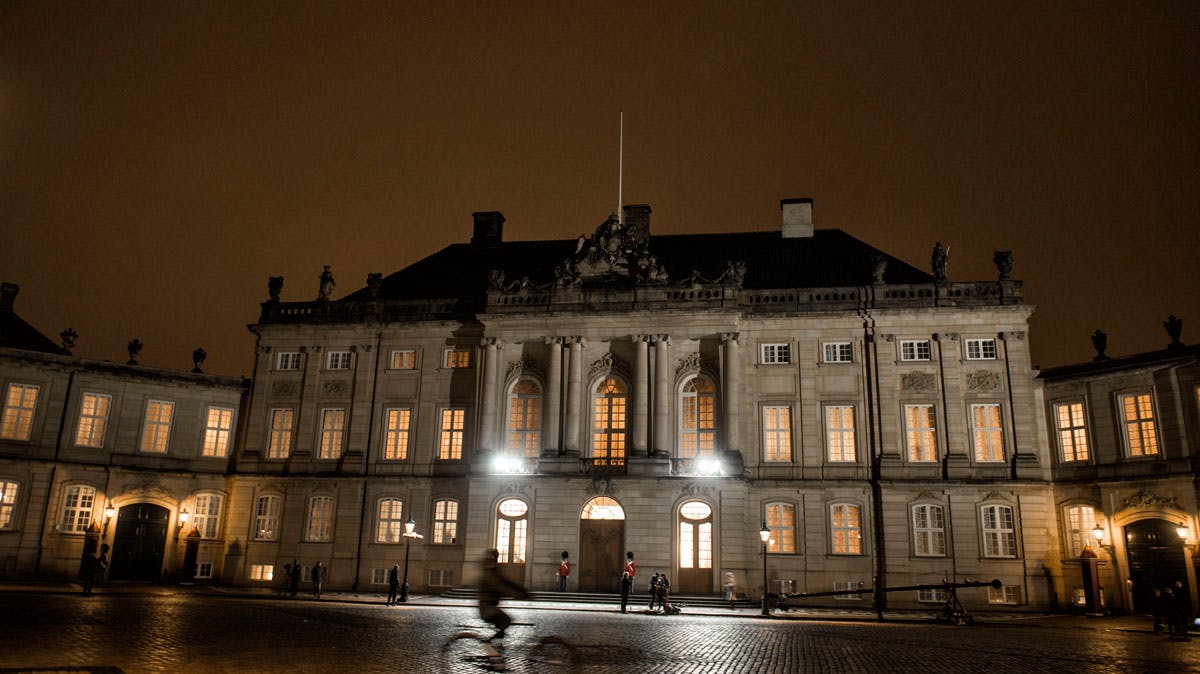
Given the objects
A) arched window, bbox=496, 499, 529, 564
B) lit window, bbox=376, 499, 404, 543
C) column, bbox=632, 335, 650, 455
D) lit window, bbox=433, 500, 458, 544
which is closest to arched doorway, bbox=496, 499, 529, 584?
arched window, bbox=496, 499, 529, 564

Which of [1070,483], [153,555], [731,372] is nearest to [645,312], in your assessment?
[731,372]

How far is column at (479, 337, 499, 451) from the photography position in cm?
3969

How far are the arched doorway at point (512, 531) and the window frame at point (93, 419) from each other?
1936cm

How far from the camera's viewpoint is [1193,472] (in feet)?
104

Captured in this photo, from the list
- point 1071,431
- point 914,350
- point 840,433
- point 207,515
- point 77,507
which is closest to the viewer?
point 1071,431

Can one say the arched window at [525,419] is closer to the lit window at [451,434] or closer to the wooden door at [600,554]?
the lit window at [451,434]

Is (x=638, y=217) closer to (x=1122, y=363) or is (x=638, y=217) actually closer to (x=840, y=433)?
(x=840, y=433)

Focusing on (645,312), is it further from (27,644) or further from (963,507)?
(27,644)

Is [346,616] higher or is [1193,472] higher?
[1193,472]

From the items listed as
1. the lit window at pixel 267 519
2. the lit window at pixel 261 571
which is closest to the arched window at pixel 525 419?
the lit window at pixel 267 519

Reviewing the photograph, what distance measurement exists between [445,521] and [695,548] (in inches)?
472

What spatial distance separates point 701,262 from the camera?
1842 inches

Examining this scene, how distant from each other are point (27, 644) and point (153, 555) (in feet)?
88.0

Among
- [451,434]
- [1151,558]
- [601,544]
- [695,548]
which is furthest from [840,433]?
[451,434]
